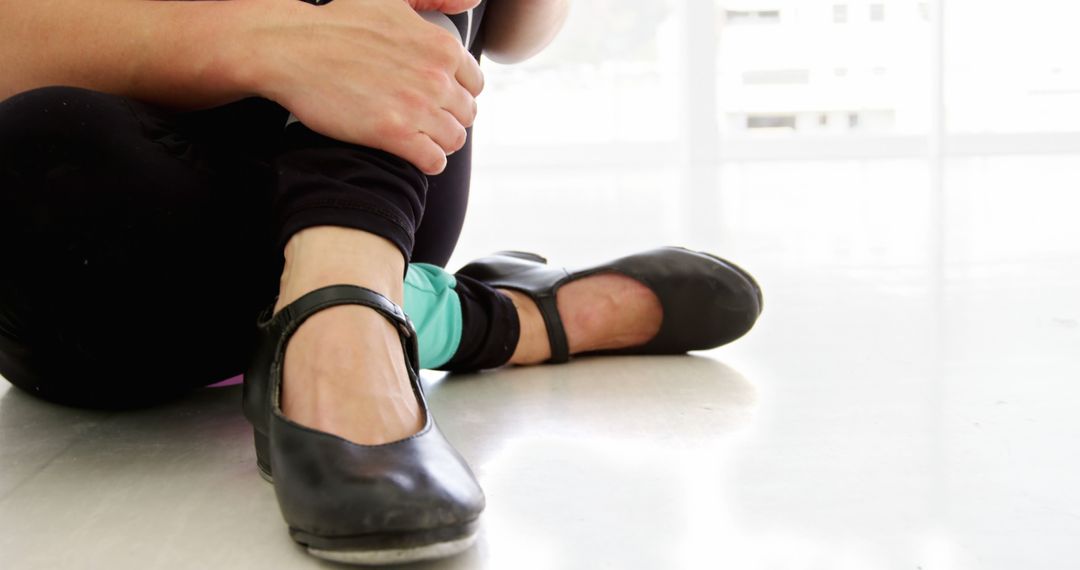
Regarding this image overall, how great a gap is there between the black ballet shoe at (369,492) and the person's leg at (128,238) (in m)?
0.14

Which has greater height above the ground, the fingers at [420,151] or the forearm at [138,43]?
the forearm at [138,43]

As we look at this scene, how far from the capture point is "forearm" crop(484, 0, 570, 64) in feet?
3.31

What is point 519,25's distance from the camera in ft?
3.36

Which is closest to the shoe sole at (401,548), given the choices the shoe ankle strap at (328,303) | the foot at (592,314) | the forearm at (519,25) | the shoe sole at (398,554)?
the shoe sole at (398,554)

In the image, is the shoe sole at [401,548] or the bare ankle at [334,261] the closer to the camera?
the shoe sole at [401,548]

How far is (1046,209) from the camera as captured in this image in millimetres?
2227

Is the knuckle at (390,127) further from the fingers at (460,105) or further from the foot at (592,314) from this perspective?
the foot at (592,314)

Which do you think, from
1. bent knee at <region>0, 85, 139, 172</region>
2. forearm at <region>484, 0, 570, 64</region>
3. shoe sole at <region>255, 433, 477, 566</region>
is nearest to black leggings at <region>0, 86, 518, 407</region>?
bent knee at <region>0, 85, 139, 172</region>

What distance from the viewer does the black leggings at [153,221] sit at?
0.64 m

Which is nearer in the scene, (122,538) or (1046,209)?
(122,538)

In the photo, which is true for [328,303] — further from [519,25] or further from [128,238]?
[519,25]

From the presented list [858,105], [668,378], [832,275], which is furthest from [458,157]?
[858,105]

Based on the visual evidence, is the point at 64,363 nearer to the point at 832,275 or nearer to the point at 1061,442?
the point at 1061,442

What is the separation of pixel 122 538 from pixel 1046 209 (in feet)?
6.98
